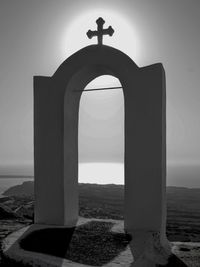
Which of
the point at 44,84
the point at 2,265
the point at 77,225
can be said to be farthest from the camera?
the point at 44,84

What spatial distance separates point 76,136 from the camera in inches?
344

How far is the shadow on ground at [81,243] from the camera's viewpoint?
571cm

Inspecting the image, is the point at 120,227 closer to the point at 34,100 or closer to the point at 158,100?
the point at 158,100

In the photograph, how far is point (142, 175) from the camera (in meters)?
7.53

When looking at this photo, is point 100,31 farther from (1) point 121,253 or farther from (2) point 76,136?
(1) point 121,253

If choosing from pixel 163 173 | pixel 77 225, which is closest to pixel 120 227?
pixel 77 225

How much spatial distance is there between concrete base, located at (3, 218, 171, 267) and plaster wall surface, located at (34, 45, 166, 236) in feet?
1.52

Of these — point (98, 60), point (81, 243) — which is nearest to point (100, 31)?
point (98, 60)

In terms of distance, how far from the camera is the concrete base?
546 centimetres

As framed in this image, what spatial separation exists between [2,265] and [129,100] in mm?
4314

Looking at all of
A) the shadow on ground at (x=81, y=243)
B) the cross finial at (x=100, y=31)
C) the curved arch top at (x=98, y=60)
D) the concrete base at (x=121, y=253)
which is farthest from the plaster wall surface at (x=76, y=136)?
the shadow on ground at (x=81, y=243)

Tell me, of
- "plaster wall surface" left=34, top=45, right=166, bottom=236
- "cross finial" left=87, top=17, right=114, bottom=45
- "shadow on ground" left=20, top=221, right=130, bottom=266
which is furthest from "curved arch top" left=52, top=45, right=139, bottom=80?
"shadow on ground" left=20, top=221, right=130, bottom=266

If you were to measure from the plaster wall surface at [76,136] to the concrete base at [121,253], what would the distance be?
0.46m

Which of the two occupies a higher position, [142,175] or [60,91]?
[60,91]
